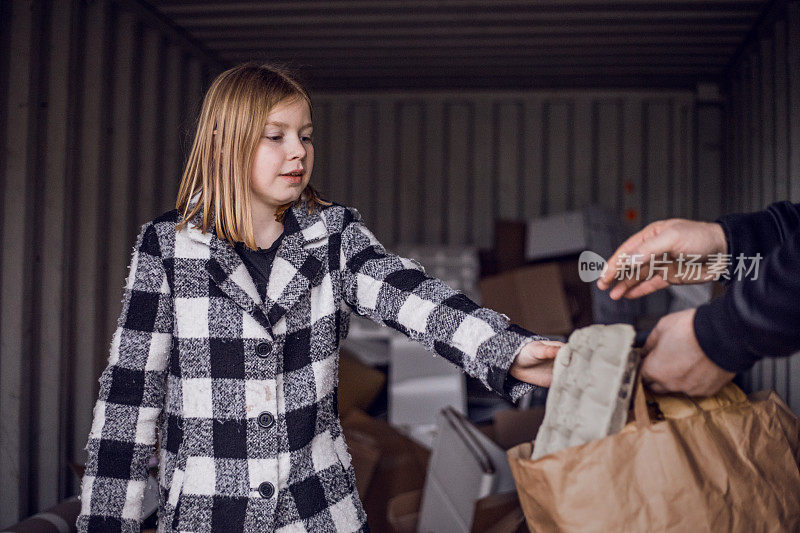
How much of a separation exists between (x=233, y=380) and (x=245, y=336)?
0.09 meters

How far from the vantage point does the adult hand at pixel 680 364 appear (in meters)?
0.94

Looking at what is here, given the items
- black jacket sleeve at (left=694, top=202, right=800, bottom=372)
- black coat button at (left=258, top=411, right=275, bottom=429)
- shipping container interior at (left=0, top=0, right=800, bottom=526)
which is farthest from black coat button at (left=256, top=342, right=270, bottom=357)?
shipping container interior at (left=0, top=0, right=800, bottom=526)

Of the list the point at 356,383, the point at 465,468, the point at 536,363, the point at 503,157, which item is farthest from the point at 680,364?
the point at 503,157

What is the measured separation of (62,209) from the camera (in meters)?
2.62

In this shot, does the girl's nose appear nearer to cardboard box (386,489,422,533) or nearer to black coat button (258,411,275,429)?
black coat button (258,411,275,429)

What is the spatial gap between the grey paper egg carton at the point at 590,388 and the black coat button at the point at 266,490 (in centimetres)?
57

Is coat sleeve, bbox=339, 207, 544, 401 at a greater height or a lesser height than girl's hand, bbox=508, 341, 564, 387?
greater

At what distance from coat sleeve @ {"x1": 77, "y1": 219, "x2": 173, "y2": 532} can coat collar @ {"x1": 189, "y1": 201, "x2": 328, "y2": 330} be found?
0.12m

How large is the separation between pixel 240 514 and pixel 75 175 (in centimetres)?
203

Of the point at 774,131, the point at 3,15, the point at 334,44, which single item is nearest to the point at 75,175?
the point at 3,15

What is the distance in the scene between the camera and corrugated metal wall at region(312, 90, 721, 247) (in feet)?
14.8

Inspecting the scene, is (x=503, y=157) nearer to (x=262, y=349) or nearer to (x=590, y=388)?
(x=262, y=349)

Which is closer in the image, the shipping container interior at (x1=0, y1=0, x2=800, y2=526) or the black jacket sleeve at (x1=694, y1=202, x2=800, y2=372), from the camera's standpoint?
the black jacket sleeve at (x1=694, y1=202, x2=800, y2=372)

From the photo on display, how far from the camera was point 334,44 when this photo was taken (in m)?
3.71
